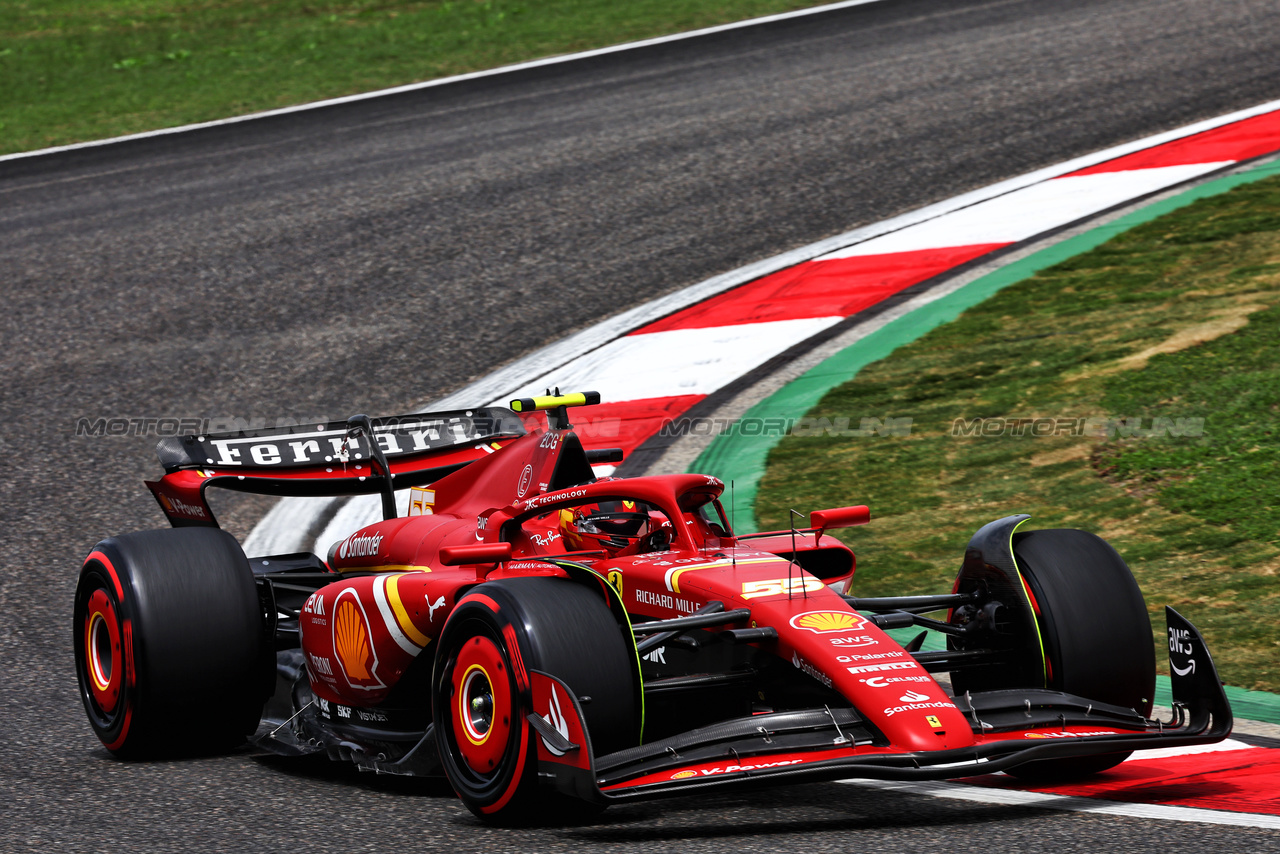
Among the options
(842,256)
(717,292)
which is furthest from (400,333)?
(842,256)

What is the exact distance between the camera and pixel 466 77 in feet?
54.7

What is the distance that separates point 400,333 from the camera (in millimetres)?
10461

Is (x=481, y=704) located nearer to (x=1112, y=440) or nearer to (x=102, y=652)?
(x=102, y=652)

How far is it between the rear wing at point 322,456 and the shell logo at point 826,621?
226cm

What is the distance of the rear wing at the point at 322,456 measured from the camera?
6.09 metres

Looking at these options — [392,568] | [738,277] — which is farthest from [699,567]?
[738,277]

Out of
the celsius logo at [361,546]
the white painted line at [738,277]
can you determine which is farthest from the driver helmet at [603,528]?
the white painted line at [738,277]

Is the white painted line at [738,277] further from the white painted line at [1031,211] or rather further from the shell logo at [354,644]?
the shell logo at [354,644]

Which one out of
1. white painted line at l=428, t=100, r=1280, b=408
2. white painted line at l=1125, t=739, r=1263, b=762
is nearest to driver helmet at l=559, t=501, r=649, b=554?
white painted line at l=1125, t=739, r=1263, b=762

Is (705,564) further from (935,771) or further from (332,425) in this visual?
(332,425)

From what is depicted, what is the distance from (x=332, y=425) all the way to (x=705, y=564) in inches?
91.0

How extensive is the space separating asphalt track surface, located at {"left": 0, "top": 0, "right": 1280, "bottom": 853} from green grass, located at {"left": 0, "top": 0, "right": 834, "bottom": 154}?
1.09 metres

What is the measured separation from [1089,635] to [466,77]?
13.2 m

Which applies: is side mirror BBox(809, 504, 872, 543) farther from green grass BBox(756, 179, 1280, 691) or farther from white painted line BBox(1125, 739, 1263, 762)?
green grass BBox(756, 179, 1280, 691)
